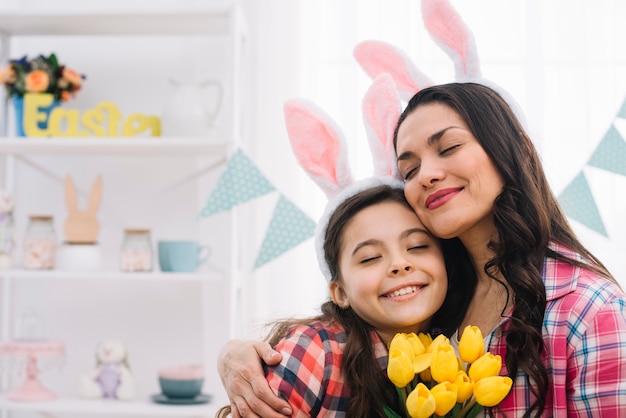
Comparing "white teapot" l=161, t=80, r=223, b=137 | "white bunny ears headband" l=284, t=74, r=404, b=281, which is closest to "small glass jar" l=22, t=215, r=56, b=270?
"white teapot" l=161, t=80, r=223, b=137

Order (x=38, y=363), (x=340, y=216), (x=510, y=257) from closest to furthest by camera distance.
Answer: (x=510, y=257) < (x=340, y=216) < (x=38, y=363)

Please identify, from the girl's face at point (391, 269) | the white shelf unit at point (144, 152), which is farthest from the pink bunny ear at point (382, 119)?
the white shelf unit at point (144, 152)

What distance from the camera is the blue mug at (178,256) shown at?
2475 mm

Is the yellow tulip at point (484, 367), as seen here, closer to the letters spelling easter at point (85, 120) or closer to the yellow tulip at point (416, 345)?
the yellow tulip at point (416, 345)

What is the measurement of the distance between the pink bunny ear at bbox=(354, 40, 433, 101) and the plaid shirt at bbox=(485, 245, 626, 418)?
49 cm

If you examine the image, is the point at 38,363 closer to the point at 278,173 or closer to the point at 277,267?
the point at 277,267

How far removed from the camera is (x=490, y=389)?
1.09 metres

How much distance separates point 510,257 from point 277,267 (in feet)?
4.64

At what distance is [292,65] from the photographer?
2703 millimetres

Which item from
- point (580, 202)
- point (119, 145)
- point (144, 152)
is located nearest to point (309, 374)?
point (580, 202)

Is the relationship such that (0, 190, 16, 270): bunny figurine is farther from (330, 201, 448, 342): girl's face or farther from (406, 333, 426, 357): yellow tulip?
(406, 333, 426, 357): yellow tulip

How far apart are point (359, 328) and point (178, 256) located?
117 centimetres

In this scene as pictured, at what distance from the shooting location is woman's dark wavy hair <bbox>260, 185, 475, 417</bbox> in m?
1.29

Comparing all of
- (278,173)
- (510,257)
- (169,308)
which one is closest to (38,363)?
(169,308)
